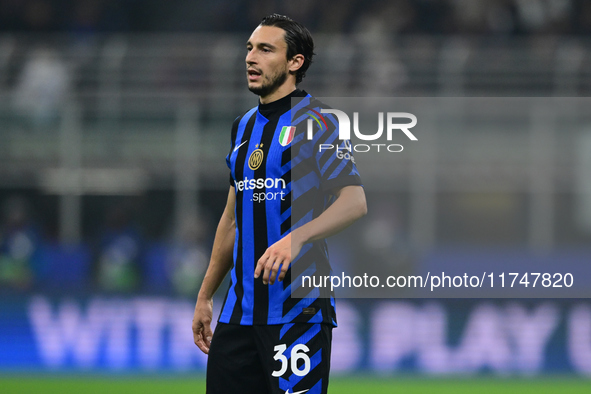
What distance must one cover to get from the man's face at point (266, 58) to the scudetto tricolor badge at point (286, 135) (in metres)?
0.15

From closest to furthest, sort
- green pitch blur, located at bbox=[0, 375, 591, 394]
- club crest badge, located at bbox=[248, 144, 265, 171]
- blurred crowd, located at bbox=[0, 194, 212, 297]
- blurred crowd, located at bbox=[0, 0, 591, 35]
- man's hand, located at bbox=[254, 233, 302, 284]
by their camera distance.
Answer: man's hand, located at bbox=[254, 233, 302, 284] → club crest badge, located at bbox=[248, 144, 265, 171] → green pitch blur, located at bbox=[0, 375, 591, 394] → blurred crowd, located at bbox=[0, 194, 212, 297] → blurred crowd, located at bbox=[0, 0, 591, 35]

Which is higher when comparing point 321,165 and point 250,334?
point 321,165

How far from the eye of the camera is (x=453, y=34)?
10656 millimetres

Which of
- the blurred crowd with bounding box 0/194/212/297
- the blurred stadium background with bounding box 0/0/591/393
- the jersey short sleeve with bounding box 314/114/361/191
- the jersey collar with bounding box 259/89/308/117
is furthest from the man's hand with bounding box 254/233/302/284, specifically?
the blurred crowd with bounding box 0/194/212/297

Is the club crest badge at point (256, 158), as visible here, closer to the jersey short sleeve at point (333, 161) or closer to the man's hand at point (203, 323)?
the jersey short sleeve at point (333, 161)

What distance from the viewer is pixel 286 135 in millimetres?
2760

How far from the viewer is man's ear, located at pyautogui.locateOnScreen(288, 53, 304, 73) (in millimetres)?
2764

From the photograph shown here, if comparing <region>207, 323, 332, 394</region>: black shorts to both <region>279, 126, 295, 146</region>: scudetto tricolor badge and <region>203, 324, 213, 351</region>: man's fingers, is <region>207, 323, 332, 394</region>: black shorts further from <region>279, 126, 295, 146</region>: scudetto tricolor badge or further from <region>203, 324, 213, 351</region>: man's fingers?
<region>279, 126, 295, 146</region>: scudetto tricolor badge

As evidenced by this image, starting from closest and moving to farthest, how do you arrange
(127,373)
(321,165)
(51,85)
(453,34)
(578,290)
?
(321,165), (127,373), (578,290), (51,85), (453,34)

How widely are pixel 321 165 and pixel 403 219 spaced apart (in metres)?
5.40

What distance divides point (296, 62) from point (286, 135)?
0.79ft

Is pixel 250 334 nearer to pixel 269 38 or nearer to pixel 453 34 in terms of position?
pixel 269 38

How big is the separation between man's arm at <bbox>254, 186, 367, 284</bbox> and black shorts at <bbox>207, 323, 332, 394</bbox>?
268 millimetres

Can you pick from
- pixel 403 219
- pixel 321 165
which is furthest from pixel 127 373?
pixel 321 165
